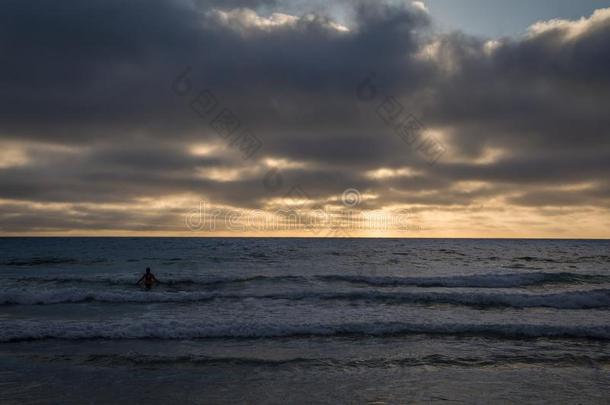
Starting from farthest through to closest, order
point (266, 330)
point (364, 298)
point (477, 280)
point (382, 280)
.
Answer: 1. point (477, 280)
2. point (382, 280)
3. point (364, 298)
4. point (266, 330)

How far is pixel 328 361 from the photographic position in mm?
12320

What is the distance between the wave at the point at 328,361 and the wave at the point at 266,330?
251 cm

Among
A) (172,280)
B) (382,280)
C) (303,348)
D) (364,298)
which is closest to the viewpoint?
(303,348)

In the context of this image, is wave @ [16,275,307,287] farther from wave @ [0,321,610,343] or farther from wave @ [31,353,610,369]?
wave @ [31,353,610,369]

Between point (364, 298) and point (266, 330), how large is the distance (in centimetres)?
953

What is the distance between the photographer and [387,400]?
30.5 feet

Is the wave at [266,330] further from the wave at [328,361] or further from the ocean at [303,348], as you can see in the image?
the wave at [328,361]

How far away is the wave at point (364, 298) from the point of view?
75.9ft

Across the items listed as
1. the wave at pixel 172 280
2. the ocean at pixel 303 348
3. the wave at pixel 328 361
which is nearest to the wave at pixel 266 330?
the ocean at pixel 303 348

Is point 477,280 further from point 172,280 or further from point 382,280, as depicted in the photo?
point 172,280

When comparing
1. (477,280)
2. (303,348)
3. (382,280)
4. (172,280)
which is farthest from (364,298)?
(172,280)

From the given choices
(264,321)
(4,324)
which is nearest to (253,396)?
(264,321)

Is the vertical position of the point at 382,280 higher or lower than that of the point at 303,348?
higher

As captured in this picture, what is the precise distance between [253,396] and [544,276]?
34.5 m
